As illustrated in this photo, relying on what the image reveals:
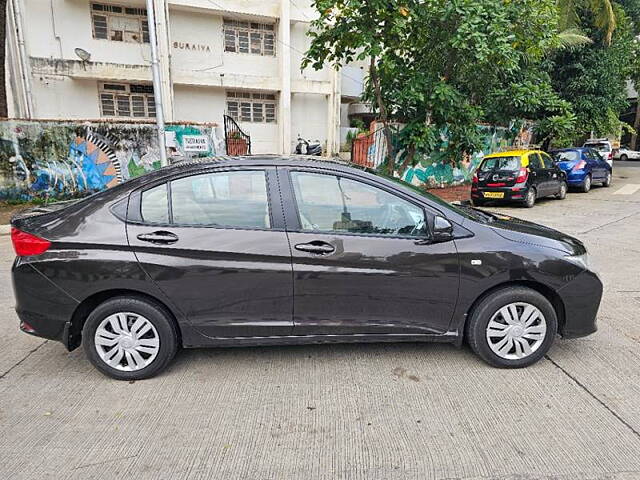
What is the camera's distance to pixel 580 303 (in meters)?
3.34

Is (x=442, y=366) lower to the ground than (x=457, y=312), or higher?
lower

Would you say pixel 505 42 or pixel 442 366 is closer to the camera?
pixel 442 366

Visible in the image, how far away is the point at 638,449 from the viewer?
8.19 ft

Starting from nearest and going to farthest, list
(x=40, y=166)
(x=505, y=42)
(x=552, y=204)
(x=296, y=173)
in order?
(x=296, y=173), (x=505, y=42), (x=40, y=166), (x=552, y=204)

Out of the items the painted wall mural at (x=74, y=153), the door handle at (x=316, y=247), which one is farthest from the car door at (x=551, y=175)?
the door handle at (x=316, y=247)

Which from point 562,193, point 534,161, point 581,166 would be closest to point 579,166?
point 581,166

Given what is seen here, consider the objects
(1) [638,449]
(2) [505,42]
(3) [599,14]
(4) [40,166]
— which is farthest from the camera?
(3) [599,14]

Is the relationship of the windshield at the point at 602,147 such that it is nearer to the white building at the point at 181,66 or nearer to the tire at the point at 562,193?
the tire at the point at 562,193

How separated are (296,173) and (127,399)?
6.49ft

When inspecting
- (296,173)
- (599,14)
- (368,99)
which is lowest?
(296,173)

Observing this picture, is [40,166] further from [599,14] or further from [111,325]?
[599,14]

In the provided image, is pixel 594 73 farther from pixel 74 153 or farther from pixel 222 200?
pixel 222 200

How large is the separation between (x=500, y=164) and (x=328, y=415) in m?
11.3

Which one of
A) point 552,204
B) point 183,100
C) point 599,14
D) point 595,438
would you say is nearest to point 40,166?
point 183,100
